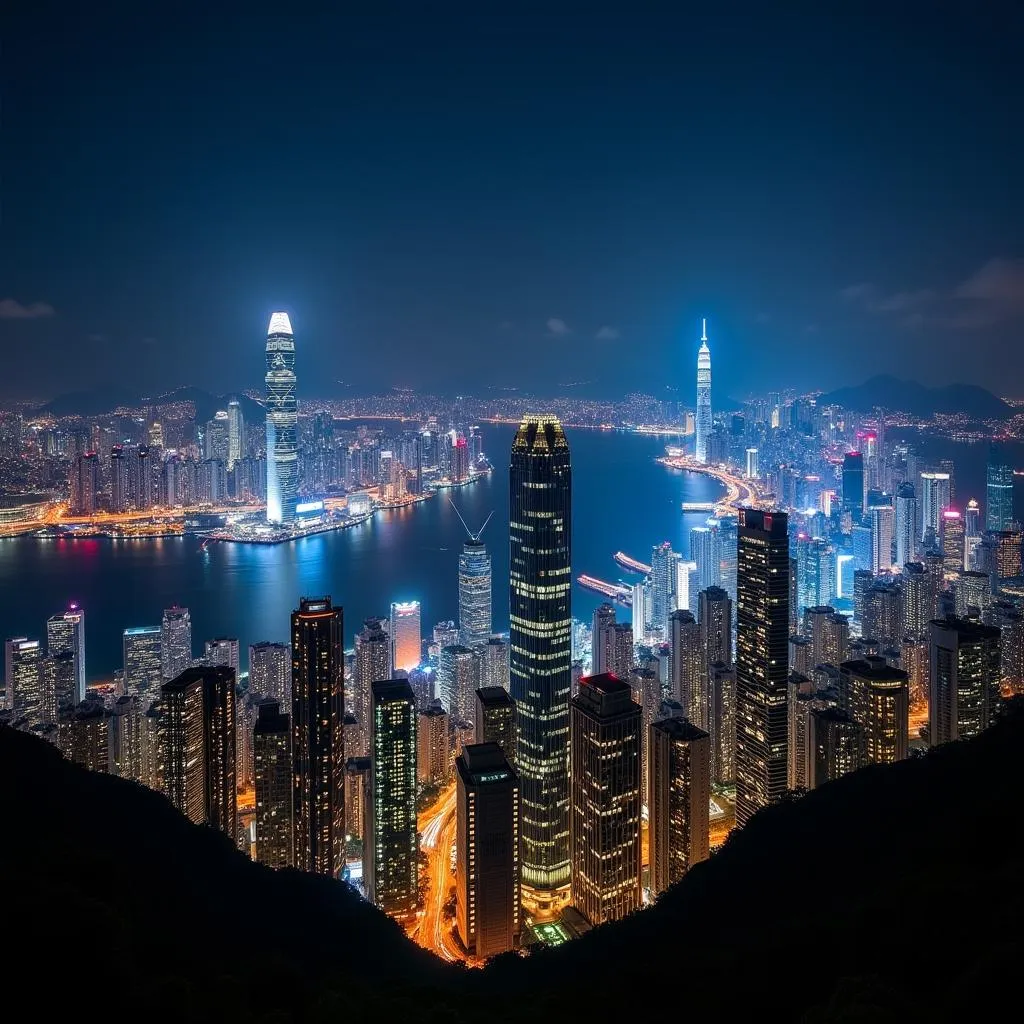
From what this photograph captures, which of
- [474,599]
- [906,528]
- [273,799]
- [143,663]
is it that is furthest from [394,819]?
[906,528]

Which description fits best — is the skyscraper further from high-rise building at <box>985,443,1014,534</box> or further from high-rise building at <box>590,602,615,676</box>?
high-rise building at <box>985,443,1014,534</box>

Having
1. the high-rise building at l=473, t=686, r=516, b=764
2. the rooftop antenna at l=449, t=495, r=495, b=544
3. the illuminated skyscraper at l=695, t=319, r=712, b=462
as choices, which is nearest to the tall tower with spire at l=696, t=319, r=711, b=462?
the illuminated skyscraper at l=695, t=319, r=712, b=462

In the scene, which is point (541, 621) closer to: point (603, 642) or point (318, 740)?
point (603, 642)

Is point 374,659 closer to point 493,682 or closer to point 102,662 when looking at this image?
point 493,682

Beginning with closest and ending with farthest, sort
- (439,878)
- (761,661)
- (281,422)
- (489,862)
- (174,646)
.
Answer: (489,862) → (439,878) → (761,661) → (174,646) → (281,422)

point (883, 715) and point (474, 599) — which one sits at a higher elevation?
point (474, 599)

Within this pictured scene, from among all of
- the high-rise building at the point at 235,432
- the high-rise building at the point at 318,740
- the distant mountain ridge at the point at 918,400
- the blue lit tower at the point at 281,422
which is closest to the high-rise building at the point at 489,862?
the high-rise building at the point at 318,740

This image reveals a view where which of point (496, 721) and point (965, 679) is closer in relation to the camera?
point (496, 721)

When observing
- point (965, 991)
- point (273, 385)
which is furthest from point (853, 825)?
point (273, 385)
